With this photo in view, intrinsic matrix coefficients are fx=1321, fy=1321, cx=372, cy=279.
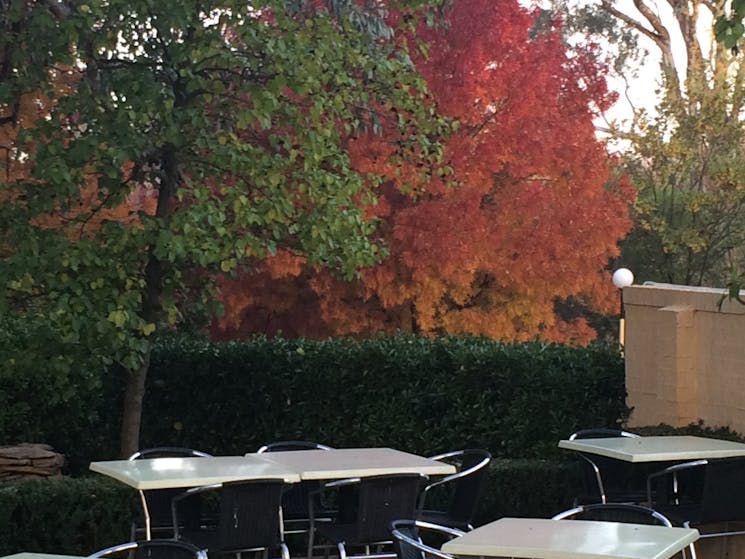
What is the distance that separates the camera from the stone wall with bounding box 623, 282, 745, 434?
32.4 ft

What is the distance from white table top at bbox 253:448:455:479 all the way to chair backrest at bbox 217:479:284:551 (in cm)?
40

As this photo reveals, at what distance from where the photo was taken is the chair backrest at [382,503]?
7098mm

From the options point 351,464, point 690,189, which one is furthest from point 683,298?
point 690,189

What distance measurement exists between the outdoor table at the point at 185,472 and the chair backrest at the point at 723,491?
8.39 feet

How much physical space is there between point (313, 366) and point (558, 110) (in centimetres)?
657

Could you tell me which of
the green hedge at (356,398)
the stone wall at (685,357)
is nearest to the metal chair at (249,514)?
the green hedge at (356,398)

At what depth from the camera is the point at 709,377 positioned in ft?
33.3

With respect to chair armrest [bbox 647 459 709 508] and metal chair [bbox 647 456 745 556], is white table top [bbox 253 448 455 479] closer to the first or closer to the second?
chair armrest [bbox 647 459 709 508]

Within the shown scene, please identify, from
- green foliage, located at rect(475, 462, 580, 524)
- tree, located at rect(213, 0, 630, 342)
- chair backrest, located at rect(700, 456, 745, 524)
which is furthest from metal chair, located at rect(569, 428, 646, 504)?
tree, located at rect(213, 0, 630, 342)

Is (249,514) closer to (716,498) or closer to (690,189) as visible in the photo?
(716,498)

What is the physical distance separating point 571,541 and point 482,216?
371 inches

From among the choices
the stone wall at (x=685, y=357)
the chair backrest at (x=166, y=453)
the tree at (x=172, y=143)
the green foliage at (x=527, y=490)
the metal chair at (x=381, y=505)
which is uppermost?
the tree at (x=172, y=143)

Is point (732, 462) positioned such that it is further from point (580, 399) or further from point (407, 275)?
point (407, 275)

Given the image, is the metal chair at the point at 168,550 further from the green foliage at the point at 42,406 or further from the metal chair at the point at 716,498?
the green foliage at the point at 42,406
